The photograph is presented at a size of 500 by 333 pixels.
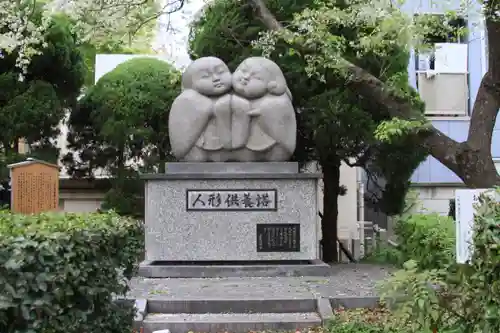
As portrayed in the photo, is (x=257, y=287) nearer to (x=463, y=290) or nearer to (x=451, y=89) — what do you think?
(x=463, y=290)

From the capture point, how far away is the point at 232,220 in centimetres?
823

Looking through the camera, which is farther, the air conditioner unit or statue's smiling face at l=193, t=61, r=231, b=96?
the air conditioner unit

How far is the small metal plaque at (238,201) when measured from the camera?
8.24 meters

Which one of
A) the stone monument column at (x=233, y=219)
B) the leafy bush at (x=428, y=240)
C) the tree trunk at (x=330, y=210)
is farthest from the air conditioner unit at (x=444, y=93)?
the stone monument column at (x=233, y=219)

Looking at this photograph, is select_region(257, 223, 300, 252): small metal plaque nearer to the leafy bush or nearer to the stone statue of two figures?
the stone statue of two figures

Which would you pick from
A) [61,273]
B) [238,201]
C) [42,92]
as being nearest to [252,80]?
[238,201]

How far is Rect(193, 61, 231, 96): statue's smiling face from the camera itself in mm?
8609

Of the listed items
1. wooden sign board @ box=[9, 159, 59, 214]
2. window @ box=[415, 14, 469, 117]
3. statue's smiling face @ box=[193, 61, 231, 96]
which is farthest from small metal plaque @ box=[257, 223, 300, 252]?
window @ box=[415, 14, 469, 117]

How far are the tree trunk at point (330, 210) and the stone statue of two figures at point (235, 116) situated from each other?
2821 mm

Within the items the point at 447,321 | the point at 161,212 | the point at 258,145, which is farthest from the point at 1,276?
the point at 258,145

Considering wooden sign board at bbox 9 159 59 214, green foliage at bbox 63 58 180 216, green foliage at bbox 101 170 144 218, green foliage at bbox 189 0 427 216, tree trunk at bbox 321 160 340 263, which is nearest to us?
wooden sign board at bbox 9 159 59 214

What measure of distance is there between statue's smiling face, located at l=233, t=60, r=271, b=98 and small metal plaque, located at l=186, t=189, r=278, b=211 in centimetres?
141

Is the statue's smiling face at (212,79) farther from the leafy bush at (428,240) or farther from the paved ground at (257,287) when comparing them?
the leafy bush at (428,240)

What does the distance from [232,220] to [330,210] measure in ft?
11.9
